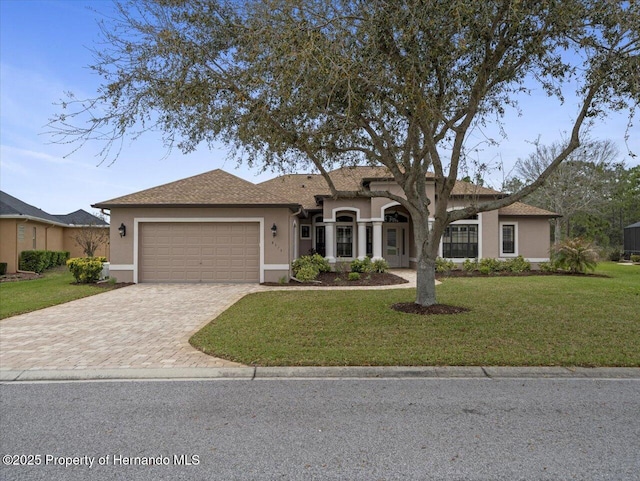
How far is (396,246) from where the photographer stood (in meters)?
21.9

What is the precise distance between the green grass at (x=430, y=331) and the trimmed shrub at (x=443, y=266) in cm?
699

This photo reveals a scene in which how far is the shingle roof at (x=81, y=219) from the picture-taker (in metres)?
29.8

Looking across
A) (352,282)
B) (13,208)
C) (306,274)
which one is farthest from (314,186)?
(13,208)

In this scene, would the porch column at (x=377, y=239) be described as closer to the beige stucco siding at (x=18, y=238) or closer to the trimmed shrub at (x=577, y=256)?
the trimmed shrub at (x=577, y=256)

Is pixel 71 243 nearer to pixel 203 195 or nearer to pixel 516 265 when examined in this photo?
pixel 203 195

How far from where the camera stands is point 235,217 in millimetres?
15391

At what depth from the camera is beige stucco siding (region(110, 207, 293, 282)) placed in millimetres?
15289

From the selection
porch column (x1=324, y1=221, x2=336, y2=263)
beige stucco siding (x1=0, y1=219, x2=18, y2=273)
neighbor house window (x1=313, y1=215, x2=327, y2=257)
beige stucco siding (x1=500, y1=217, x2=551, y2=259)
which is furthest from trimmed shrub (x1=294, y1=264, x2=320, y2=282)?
beige stucco siding (x1=0, y1=219, x2=18, y2=273)

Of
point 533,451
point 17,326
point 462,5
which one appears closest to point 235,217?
point 17,326

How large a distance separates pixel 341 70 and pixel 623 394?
597 cm

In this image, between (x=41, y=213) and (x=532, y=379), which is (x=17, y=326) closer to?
(x=532, y=379)

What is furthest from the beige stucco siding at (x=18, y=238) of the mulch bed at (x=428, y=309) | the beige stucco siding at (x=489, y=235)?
the beige stucco siding at (x=489, y=235)

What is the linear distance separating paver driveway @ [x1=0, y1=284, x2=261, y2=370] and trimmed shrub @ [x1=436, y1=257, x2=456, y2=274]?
10347 mm

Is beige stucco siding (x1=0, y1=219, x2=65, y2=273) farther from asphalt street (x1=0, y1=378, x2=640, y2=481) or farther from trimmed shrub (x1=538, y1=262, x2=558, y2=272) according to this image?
trimmed shrub (x1=538, y1=262, x2=558, y2=272)
